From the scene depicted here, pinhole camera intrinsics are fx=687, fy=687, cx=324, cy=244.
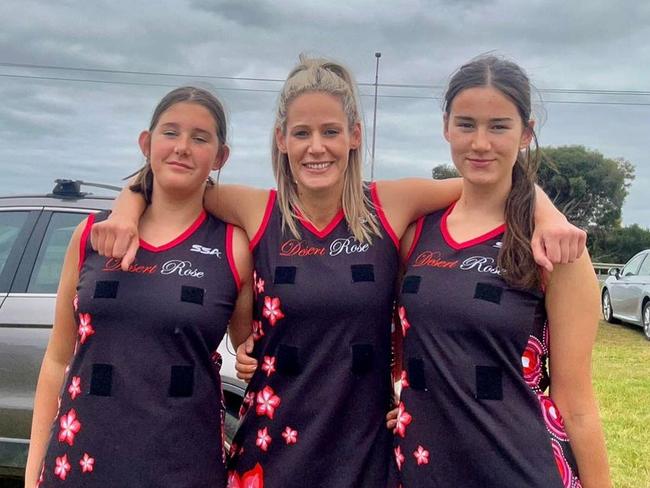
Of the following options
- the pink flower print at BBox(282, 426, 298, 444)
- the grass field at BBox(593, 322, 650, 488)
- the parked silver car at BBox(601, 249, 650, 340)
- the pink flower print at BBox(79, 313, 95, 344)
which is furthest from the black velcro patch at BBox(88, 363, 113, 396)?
the parked silver car at BBox(601, 249, 650, 340)

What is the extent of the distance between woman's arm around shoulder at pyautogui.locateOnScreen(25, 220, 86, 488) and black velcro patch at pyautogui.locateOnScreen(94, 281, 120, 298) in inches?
7.4

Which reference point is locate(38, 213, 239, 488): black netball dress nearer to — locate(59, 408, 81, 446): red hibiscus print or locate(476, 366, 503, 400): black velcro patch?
locate(59, 408, 81, 446): red hibiscus print

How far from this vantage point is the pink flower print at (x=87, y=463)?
2.14 meters

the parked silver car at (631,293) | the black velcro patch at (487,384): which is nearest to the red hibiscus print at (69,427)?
the black velcro patch at (487,384)

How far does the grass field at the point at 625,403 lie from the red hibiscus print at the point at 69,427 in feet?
13.4

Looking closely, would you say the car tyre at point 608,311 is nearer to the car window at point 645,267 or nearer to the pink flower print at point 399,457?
the car window at point 645,267

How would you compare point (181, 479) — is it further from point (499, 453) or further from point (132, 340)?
point (499, 453)

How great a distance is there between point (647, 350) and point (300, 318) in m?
9.95

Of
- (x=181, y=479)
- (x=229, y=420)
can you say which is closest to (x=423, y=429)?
(x=181, y=479)

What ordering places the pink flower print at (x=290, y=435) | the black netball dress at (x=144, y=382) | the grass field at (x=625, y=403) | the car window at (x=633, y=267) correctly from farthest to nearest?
1. the car window at (x=633, y=267)
2. the grass field at (x=625, y=403)
3. the pink flower print at (x=290, y=435)
4. the black netball dress at (x=144, y=382)

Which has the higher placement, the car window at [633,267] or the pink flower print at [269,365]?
the pink flower print at [269,365]

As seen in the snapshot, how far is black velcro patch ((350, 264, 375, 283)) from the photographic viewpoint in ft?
7.43

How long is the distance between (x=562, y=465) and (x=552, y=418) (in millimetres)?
138

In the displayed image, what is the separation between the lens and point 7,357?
3674 mm
